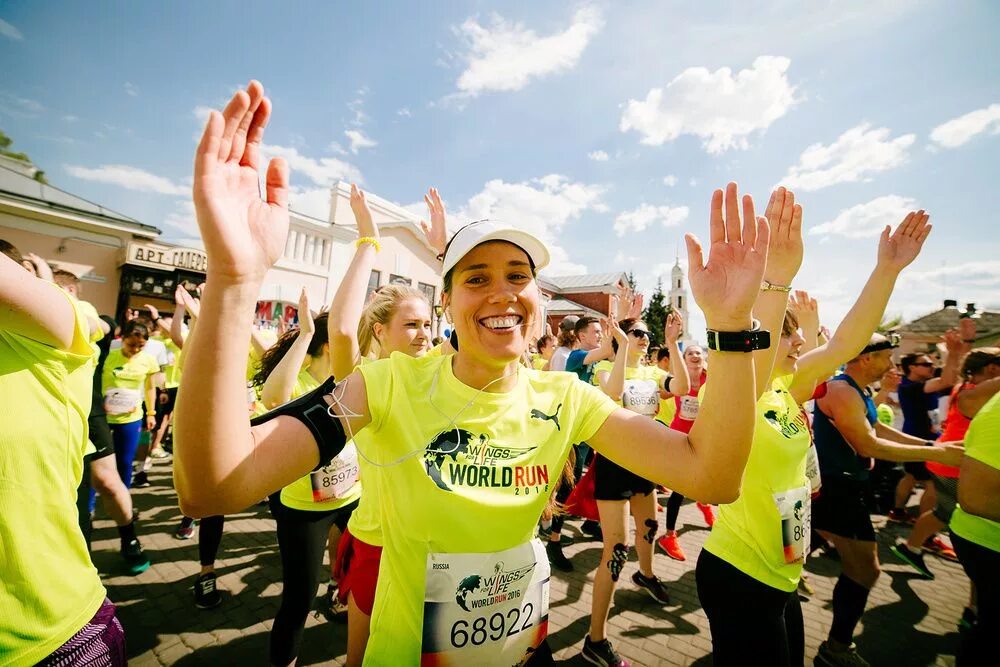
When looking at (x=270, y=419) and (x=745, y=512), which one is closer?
(x=270, y=419)

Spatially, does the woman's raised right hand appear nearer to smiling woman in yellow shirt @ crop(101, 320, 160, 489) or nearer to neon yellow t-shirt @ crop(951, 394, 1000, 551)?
neon yellow t-shirt @ crop(951, 394, 1000, 551)

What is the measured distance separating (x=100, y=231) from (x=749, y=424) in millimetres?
19079

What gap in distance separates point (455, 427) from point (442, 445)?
85 millimetres

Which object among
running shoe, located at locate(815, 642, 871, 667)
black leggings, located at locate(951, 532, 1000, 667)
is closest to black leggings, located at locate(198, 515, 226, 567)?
running shoe, located at locate(815, 642, 871, 667)

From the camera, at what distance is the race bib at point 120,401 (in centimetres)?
543

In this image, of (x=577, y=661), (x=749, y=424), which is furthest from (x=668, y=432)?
(x=577, y=661)

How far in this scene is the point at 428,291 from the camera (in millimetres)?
23766

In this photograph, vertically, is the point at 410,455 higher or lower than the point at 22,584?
higher

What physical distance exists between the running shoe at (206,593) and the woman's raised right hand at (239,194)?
169 inches

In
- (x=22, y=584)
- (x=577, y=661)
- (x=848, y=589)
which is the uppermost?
(x=22, y=584)

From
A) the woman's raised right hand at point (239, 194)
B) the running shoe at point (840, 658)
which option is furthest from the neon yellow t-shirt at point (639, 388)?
the woman's raised right hand at point (239, 194)

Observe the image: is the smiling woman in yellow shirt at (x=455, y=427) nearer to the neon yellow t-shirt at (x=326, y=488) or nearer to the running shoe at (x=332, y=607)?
the neon yellow t-shirt at (x=326, y=488)

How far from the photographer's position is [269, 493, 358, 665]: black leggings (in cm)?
262

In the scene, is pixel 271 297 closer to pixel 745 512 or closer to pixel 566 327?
pixel 566 327
